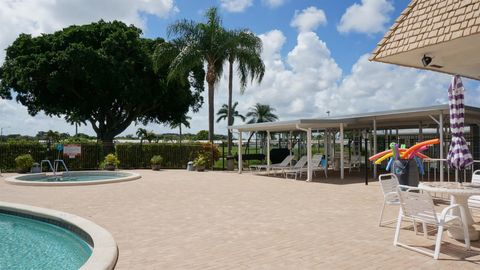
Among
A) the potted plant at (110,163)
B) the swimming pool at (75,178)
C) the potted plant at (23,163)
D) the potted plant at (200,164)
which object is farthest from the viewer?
the potted plant at (200,164)

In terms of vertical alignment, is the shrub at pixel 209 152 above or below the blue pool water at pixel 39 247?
above

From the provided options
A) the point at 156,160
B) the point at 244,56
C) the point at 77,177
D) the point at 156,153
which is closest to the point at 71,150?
the point at 77,177

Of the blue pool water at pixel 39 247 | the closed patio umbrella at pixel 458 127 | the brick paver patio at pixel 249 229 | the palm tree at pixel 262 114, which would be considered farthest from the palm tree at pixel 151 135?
the closed patio umbrella at pixel 458 127

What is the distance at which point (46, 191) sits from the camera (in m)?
12.6

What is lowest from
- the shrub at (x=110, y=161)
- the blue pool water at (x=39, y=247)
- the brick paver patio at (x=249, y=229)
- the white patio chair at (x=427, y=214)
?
the blue pool water at (x=39, y=247)

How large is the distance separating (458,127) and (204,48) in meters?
18.5

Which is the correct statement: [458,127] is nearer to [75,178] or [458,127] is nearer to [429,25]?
[429,25]

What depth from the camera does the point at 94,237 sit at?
5.86 metres

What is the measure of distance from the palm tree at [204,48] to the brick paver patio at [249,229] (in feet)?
40.2

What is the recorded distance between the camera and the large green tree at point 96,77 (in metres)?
26.9

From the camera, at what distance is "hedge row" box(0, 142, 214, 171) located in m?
21.1

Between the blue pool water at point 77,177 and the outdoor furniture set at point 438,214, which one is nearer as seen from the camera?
the outdoor furniture set at point 438,214

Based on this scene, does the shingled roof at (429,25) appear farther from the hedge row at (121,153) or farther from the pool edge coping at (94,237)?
the hedge row at (121,153)

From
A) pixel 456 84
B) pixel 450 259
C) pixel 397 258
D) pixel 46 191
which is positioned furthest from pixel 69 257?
pixel 46 191
